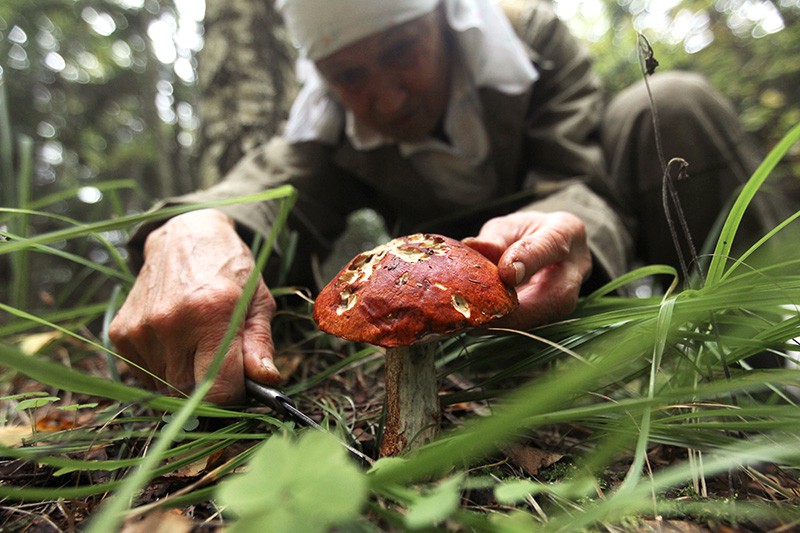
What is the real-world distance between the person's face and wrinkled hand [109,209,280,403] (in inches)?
43.8

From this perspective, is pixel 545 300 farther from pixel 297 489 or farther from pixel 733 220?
pixel 297 489

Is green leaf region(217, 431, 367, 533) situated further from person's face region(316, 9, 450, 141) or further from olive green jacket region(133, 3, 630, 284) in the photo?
person's face region(316, 9, 450, 141)

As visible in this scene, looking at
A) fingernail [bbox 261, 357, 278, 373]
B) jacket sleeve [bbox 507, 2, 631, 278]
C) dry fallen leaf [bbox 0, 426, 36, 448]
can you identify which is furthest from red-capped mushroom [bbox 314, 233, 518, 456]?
jacket sleeve [bbox 507, 2, 631, 278]

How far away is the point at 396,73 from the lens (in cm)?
195

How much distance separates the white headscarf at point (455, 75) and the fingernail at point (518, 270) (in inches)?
53.9

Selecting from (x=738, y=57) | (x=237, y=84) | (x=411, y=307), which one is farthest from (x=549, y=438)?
(x=738, y=57)

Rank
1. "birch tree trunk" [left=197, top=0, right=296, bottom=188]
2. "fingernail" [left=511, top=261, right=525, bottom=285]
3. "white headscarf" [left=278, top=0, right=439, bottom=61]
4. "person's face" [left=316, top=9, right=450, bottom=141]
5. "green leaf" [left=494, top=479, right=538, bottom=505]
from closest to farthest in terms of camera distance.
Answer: "green leaf" [left=494, top=479, right=538, bottom=505] → "fingernail" [left=511, top=261, right=525, bottom=285] → "white headscarf" [left=278, top=0, right=439, bottom=61] → "person's face" [left=316, top=9, right=450, bottom=141] → "birch tree trunk" [left=197, top=0, right=296, bottom=188]

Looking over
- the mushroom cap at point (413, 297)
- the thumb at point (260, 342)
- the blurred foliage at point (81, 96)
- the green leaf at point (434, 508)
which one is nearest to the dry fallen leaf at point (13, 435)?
the thumb at point (260, 342)

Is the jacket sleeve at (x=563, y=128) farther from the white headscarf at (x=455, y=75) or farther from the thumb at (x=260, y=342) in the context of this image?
the thumb at (x=260, y=342)

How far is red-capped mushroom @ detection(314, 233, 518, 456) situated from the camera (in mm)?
811

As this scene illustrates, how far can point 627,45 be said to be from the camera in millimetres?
4324

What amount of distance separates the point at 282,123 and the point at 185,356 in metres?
2.37

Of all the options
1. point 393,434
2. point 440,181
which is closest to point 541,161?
point 440,181

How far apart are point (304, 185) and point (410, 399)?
1.73m
